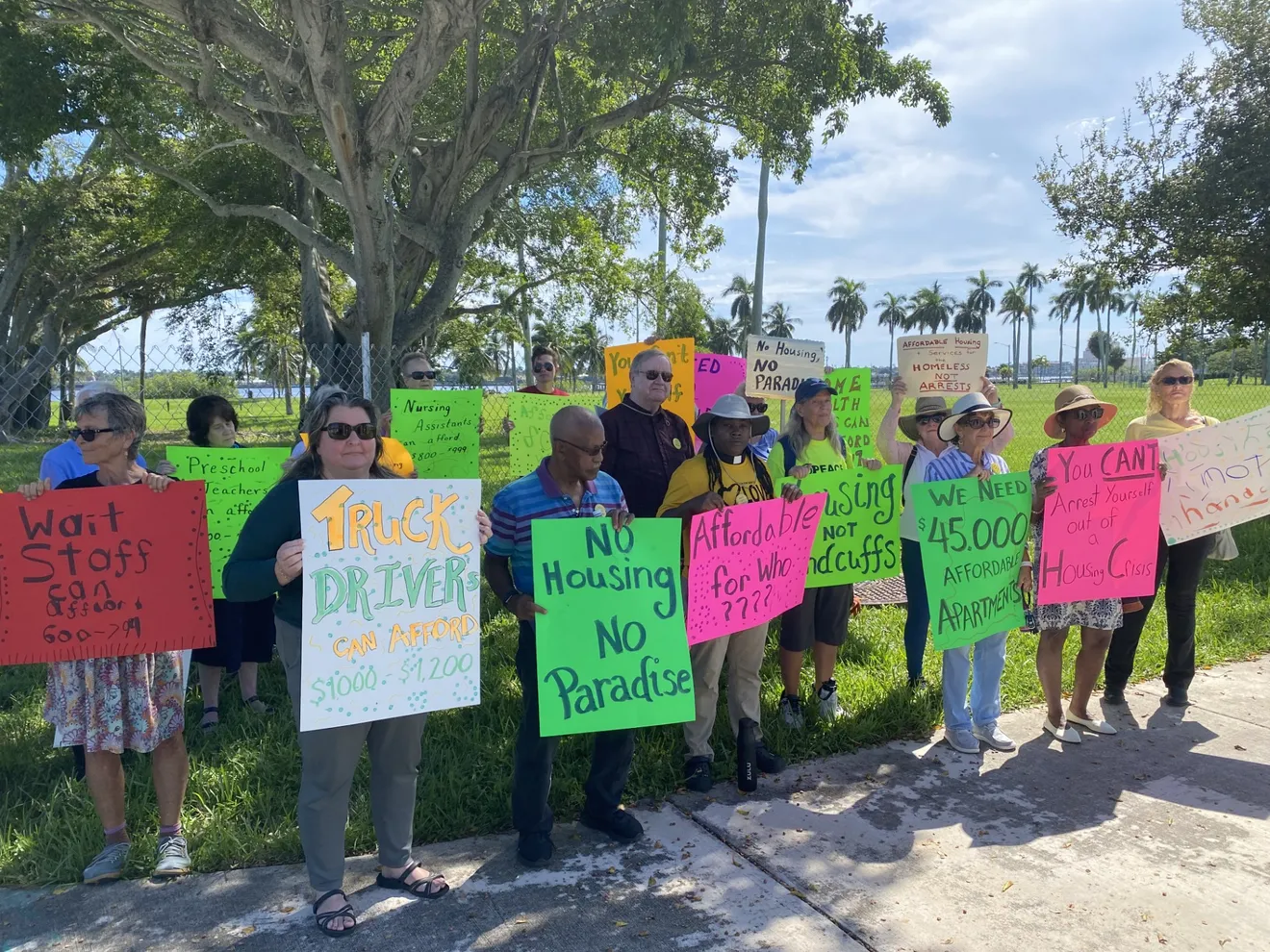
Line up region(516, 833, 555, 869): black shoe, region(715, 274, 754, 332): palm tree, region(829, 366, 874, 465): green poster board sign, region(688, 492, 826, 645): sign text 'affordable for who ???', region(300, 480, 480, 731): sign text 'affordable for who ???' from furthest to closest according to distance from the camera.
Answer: region(715, 274, 754, 332): palm tree, region(829, 366, 874, 465): green poster board sign, region(688, 492, 826, 645): sign text 'affordable for who ???', region(516, 833, 555, 869): black shoe, region(300, 480, 480, 731): sign text 'affordable for who ???'

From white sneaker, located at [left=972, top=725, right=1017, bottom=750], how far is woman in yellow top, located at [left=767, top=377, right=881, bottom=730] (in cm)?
72

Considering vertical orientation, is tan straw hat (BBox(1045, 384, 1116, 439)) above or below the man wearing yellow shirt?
above

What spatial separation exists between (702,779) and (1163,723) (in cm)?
284

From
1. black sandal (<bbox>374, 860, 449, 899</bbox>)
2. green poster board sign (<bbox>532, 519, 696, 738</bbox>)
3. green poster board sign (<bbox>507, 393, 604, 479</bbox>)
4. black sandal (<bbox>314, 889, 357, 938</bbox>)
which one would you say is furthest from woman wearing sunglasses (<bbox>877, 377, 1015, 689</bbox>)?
black sandal (<bbox>314, 889, 357, 938</bbox>)

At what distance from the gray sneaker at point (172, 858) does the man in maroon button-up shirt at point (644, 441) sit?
2386 millimetres

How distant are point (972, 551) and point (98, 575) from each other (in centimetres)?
377

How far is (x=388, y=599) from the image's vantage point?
2859 mm

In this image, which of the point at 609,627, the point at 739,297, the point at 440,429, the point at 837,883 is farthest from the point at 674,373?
the point at 739,297

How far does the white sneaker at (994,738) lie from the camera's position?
172 inches

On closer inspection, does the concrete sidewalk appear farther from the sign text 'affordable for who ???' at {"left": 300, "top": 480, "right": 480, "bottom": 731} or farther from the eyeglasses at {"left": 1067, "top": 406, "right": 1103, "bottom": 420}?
the eyeglasses at {"left": 1067, "top": 406, "right": 1103, "bottom": 420}

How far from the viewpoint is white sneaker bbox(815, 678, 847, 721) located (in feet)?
15.3

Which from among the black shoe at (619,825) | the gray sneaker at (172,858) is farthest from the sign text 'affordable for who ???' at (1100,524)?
the gray sneaker at (172,858)

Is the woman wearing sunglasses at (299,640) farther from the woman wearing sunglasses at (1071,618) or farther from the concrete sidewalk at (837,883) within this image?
the woman wearing sunglasses at (1071,618)

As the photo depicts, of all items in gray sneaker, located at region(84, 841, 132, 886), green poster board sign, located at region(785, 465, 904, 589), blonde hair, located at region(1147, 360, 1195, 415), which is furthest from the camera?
blonde hair, located at region(1147, 360, 1195, 415)
